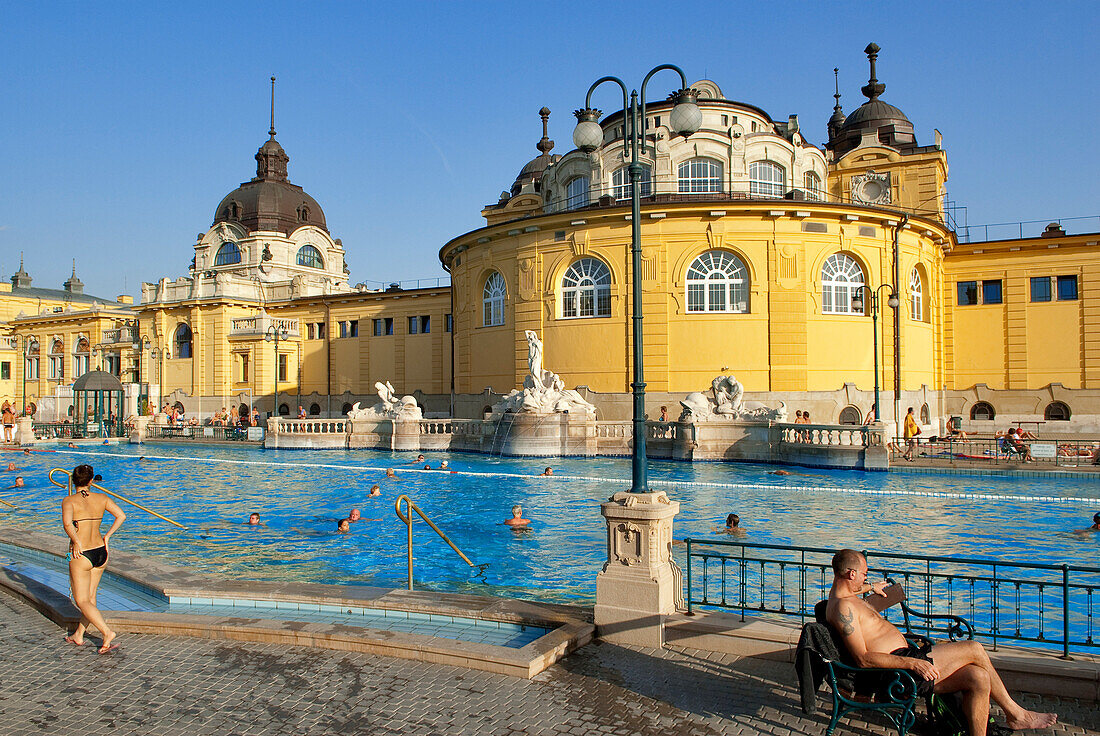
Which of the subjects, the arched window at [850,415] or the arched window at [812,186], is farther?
the arched window at [812,186]

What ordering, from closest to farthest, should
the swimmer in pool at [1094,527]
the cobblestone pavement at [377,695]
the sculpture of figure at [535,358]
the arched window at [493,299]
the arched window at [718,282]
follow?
the cobblestone pavement at [377,695] → the swimmer in pool at [1094,527] → the sculpture of figure at [535,358] → the arched window at [718,282] → the arched window at [493,299]

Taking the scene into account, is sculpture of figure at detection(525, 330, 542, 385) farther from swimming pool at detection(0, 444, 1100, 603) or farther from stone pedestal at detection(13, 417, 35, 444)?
stone pedestal at detection(13, 417, 35, 444)

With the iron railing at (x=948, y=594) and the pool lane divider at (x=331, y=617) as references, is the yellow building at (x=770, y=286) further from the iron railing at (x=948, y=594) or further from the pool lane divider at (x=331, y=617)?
the pool lane divider at (x=331, y=617)

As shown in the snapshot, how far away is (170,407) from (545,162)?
31.6 m

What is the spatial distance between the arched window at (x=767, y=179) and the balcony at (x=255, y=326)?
32.9m

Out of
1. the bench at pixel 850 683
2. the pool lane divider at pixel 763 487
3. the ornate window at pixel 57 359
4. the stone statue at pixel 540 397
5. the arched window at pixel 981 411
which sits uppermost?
the ornate window at pixel 57 359

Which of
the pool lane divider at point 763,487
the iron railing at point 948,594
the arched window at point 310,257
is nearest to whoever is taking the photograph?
the iron railing at point 948,594

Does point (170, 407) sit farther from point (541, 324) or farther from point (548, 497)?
point (548, 497)

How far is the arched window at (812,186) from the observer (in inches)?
1512

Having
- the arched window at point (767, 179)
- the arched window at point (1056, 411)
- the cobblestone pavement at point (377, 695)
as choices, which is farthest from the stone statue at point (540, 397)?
the arched window at point (1056, 411)

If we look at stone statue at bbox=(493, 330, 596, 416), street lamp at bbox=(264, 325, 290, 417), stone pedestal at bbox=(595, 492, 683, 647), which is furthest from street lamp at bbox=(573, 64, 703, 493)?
street lamp at bbox=(264, 325, 290, 417)

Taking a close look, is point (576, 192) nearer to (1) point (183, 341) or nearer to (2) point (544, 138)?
(2) point (544, 138)

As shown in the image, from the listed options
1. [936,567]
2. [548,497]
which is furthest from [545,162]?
[936,567]

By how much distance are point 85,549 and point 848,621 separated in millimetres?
7003
